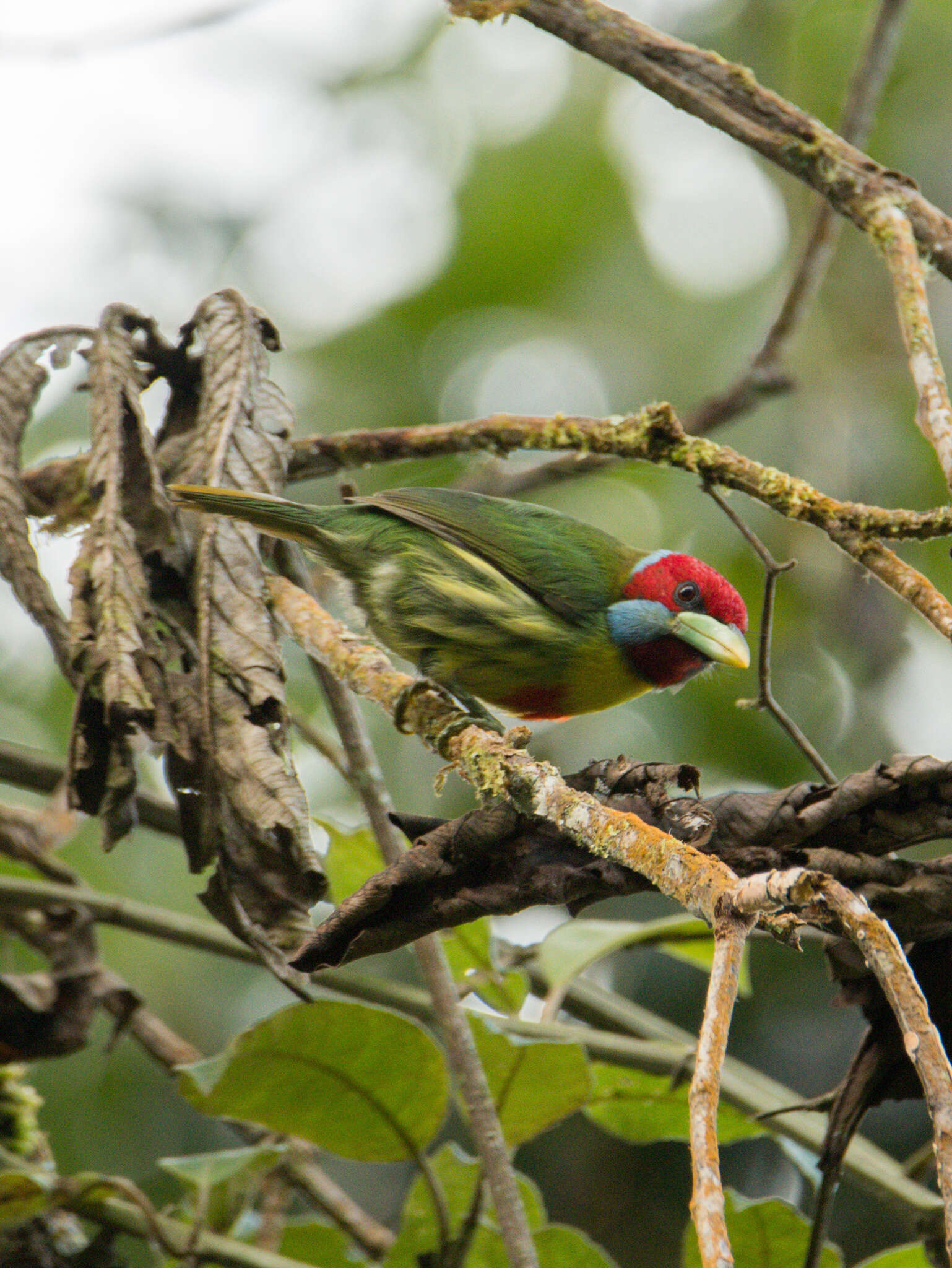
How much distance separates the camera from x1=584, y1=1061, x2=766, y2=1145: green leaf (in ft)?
8.55

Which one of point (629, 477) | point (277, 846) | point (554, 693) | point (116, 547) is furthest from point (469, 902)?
point (629, 477)

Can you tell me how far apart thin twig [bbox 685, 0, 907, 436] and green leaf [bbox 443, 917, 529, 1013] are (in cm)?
173

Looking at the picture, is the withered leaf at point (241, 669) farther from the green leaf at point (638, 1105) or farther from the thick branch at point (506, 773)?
the green leaf at point (638, 1105)

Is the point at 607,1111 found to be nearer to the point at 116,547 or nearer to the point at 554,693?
the point at 554,693

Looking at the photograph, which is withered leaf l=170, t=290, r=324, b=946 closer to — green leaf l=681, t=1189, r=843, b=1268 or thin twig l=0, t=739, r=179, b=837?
thin twig l=0, t=739, r=179, b=837

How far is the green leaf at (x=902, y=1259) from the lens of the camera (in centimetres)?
221

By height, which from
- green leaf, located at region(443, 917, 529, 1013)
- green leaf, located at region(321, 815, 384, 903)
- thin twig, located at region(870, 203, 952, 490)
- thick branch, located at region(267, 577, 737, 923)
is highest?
thin twig, located at region(870, 203, 952, 490)

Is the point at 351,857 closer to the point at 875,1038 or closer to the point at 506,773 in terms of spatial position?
the point at 506,773

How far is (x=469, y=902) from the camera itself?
Answer: 1.50 meters

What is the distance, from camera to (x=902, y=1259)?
87.3 inches

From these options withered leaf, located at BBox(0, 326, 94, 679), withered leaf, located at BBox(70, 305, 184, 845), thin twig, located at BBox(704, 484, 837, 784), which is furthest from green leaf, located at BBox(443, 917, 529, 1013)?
withered leaf, located at BBox(0, 326, 94, 679)

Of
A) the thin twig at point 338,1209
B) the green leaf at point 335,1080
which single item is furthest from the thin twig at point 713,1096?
the thin twig at point 338,1209

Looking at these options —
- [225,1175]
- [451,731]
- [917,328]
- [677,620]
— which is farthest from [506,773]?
[677,620]

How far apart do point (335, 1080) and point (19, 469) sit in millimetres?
1285
